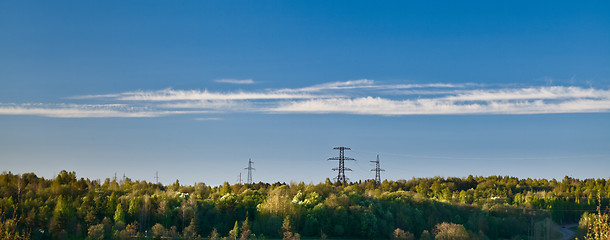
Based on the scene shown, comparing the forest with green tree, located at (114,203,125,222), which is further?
green tree, located at (114,203,125,222)

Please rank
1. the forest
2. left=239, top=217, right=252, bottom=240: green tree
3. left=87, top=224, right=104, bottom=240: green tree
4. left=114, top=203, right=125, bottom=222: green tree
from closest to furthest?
1. left=87, top=224, right=104, bottom=240: green tree
2. left=239, top=217, right=252, bottom=240: green tree
3. the forest
4. left=114, top=203, right=125, bottom=222: green tree

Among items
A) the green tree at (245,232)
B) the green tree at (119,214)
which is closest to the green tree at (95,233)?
the green tree at (119,214)

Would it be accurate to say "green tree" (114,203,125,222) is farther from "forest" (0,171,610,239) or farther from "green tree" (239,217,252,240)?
"green tree" (239,217,252,240)

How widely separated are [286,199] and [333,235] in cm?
1386

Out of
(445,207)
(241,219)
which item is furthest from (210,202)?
(445,207)

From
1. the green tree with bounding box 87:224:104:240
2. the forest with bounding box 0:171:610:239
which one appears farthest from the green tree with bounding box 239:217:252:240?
the green tree with bounding box 87:224:104:240

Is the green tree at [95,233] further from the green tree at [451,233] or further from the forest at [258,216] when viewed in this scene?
the green tree at [451,233]

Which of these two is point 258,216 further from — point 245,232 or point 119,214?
point 119,214

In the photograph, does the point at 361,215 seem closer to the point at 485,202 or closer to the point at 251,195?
the point at 251,195

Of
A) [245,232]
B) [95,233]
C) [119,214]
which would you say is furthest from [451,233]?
[95,233]

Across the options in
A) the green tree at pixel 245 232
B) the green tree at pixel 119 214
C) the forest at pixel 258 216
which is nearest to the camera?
the green tree at pixel 245 232

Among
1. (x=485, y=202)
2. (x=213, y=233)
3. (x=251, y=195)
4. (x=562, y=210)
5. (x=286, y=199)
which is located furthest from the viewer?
(x=562, y=210)

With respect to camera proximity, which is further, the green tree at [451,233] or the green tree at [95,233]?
the green tree at [451,233]

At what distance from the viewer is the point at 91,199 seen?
14212 cm
